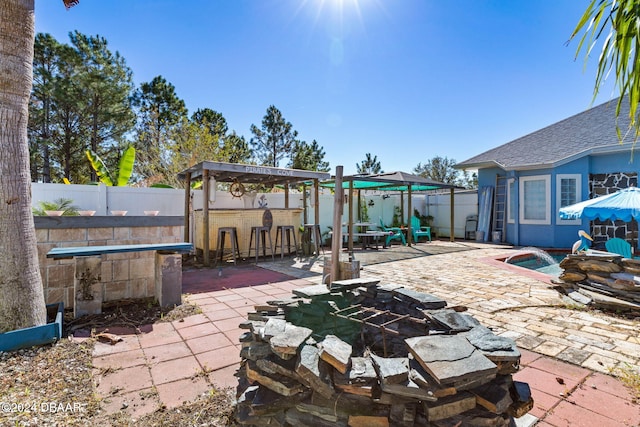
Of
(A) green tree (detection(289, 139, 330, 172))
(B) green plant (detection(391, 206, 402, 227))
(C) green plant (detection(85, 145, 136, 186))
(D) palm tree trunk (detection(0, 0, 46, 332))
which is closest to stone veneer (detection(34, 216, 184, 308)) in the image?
(D) palm tree trunk (detection(0, 0, 46, 332))

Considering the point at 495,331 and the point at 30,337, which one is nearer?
the point at 30,337

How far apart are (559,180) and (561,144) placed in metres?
2.08

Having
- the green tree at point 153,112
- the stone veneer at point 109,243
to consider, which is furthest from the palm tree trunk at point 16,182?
the green tree at point 153,112

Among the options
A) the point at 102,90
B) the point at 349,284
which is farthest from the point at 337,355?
the point at 102,90

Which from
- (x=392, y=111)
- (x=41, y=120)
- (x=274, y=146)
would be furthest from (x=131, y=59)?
(x=392, y=111)

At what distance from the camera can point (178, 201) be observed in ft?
28.6

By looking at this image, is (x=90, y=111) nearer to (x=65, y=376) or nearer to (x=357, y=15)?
(x=357, y=15)

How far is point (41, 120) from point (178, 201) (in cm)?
1145

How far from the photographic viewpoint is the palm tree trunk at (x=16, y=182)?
2689 mm

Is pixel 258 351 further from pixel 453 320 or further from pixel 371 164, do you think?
pixel 371 164

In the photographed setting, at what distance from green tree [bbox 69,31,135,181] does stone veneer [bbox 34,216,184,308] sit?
14.1 m

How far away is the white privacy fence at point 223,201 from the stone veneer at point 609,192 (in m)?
4.03

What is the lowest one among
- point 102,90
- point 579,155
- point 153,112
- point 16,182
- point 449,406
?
point 449,406

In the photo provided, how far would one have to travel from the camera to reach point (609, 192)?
975 centimetres
